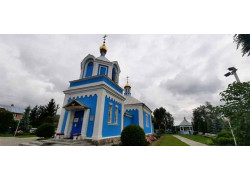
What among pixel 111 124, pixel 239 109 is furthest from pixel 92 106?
pixel 239 109

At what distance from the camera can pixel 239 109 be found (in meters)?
3.96

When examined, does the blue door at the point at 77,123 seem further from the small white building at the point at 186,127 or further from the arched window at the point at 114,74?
the small white building at the point at 186,127

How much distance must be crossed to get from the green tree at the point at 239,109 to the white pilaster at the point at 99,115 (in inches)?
279

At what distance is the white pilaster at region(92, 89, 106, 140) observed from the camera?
25.7 feet

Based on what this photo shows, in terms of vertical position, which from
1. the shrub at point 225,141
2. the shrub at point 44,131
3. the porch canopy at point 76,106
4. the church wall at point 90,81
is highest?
the church wall at point 90,81

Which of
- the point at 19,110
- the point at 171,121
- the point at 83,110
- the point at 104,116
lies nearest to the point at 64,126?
the point at 83,110

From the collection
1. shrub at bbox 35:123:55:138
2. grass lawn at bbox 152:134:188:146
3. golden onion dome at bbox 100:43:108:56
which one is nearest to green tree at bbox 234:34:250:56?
grass lawn at bbox 152:134:188:146

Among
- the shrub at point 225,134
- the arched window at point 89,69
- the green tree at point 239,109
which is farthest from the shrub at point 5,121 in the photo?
the shrub at point 225,134

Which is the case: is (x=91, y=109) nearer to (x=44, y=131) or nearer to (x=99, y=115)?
(x=99, y=115)

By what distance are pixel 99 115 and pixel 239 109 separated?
7.68 metres

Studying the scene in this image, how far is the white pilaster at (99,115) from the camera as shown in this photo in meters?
7.84

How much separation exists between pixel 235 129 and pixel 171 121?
54847 mm

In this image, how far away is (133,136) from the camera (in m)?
7.02

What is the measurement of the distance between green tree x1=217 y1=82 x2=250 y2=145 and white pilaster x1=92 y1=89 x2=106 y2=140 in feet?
23.2
